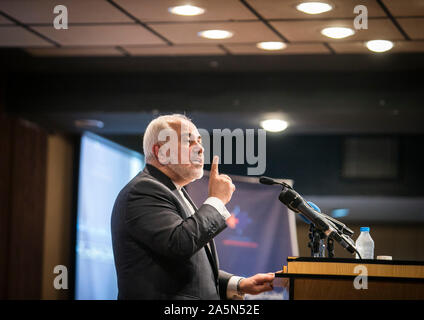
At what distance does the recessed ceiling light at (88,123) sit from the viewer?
23.8ft

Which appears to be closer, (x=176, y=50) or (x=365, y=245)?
(x=365, y=245)

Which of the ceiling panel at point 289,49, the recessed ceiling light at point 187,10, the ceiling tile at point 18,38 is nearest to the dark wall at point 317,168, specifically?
the ceiling panel at point 289,49

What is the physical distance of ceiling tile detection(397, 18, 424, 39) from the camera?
16.3 ft

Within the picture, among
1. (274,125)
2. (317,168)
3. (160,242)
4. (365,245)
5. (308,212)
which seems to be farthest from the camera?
(317,168)

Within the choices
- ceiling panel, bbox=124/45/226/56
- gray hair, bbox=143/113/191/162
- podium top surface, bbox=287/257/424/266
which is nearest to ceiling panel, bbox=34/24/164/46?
ceiling panel, bbox=124/45/226/56

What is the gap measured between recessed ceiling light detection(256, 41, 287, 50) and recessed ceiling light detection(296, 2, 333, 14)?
94cm

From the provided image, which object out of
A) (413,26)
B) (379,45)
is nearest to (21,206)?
(379,45)

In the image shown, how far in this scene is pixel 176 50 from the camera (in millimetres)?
6078

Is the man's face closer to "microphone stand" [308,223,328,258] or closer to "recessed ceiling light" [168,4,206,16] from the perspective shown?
"microphone stand" [308,223,328,258]

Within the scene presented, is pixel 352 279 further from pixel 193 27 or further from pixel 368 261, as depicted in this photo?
pixel 193 27

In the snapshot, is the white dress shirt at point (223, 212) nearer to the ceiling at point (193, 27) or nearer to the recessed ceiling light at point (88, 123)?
the ceiling at point (193, 27)

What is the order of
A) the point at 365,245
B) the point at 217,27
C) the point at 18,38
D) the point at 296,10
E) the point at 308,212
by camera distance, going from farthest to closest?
1. the point at 18,38
2. the point at 217,27
3. the point at 296,10
4. the point at 365,245
5. the point at 308,212

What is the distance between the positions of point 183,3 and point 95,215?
363 centimetres

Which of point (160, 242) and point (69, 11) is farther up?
point (69, 11)
